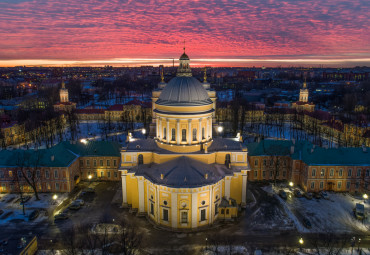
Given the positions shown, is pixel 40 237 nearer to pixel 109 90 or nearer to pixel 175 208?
pixel 175 208

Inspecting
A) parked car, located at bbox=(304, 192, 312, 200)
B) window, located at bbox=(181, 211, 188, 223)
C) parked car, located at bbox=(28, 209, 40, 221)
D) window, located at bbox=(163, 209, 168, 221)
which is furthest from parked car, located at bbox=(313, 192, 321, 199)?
parked car, located at bbox=(28, 209, 40, 221)


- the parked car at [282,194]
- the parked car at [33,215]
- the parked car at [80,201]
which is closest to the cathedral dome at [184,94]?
the parked car at [80,201]

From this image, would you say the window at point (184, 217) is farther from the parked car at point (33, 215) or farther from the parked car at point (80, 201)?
the parked car at point (33, 215)

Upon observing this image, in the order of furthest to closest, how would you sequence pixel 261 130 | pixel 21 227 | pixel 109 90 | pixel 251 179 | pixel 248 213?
pixel 109 90, pixel 261 130, pixel 251 179, pixel 248 213, pixel 21 227

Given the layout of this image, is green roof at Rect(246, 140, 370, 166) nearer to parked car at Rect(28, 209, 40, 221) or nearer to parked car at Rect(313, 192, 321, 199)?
parked car at Rect(313, 192, 321, 199)

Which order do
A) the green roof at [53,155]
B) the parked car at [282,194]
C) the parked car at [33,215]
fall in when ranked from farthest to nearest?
1. the green roof at [53,155]
2. the parked car at [282,194]
3. the parked car at [33,215]

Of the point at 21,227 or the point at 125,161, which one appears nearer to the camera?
the point at 21,227

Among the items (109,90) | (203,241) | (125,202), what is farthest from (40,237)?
(109,90)
